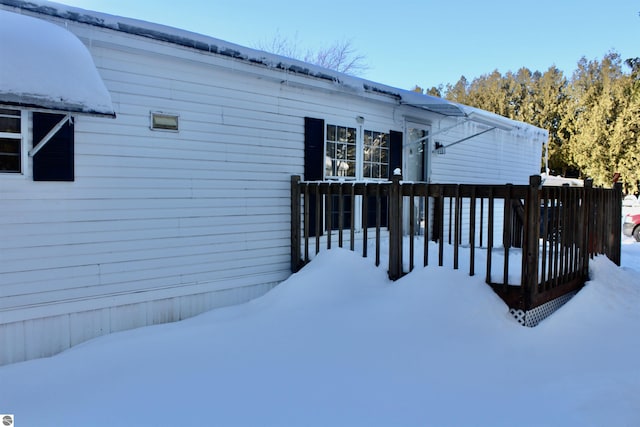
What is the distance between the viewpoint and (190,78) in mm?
5375

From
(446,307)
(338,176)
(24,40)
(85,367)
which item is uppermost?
(24,40)

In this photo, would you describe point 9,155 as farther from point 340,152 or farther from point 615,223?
point 615,223

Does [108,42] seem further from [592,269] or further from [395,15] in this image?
Result: [395,15]

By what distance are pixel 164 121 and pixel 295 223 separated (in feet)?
7.13

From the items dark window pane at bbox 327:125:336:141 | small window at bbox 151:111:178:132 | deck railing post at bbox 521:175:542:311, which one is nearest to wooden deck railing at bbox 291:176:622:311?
deck railing post at bbox 521:175:542:311

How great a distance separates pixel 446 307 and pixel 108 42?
4171mm

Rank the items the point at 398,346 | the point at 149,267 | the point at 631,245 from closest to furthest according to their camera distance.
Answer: the point at 398,346, the point at 149,267, the point at 631,245

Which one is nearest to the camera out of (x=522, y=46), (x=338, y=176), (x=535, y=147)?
(x=338, y=176)

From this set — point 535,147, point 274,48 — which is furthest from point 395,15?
point 535,147

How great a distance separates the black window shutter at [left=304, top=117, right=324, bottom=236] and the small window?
2008 millimetres

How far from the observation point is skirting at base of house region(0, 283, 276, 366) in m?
→ 4.21

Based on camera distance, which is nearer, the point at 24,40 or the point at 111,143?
the point at 24,40

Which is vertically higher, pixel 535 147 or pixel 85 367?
pixel 535 147

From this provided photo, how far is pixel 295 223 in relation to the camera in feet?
21.0
